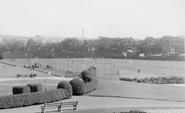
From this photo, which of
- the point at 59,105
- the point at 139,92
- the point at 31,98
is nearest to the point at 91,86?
the point at 139,92

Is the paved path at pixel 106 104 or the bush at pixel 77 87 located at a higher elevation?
the bush at pixel 77 87

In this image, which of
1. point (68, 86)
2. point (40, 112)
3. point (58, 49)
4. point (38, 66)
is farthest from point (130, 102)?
point (58, 49)

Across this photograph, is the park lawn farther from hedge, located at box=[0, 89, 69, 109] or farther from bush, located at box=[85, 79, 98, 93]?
hedge, located at box=[0, 89, 69, 109]

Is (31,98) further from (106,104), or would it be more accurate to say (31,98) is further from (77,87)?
(77,87)

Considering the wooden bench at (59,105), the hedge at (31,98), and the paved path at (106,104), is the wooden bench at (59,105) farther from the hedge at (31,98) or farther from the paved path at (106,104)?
the hedge at (31,98)

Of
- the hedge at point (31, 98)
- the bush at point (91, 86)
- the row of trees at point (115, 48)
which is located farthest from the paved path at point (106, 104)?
the row of trees at point (115, 48)
